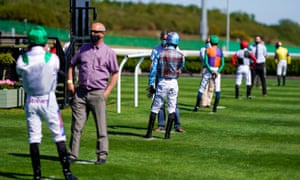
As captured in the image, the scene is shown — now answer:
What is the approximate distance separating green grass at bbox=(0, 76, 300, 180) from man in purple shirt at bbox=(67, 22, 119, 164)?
37 centimetres

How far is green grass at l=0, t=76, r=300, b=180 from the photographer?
35.4 feet

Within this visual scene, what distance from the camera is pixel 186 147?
1321 cm

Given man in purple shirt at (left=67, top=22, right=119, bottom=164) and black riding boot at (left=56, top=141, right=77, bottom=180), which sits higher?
man in purple shirt at (left=67, top=22, right=119, bottom=164)

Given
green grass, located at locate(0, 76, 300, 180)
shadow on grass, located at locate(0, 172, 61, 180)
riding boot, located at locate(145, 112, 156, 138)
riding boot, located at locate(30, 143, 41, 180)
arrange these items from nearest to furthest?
riding boot, located at locate(30, 143, 41, 180) < shadow on grass, located at locate(0, 172, 61, 180) < green grass, located at locate(0, 76, 300, 180) < riding boot, located at locate(145, 112, 156, 138)

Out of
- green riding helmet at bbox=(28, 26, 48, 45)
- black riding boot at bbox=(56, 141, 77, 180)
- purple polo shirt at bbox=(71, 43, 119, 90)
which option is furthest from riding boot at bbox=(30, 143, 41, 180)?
purple polo shirt at bbox=(71, 43, 119, 90)

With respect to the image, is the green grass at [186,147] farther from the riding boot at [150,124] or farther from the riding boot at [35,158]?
the riding boot at [35,158]

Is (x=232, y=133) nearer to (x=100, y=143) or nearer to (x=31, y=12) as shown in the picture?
(x=100, y=143)

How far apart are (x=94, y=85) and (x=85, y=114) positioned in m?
0.46

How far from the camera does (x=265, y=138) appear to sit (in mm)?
14641

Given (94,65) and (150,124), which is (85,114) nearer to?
(94,65)

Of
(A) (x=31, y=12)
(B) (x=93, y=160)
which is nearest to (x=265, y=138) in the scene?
(B) (x=93, y=160)

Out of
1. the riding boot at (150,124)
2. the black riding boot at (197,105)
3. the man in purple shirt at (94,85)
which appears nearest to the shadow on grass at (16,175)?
the man in purple shirt at (94,85)

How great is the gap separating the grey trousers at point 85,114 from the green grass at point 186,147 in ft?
0.93

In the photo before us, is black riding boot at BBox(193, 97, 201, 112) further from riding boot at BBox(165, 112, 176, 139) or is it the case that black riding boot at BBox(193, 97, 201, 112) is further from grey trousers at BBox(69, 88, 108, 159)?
grey trousers at BBox(69, 88, 108, 159)
